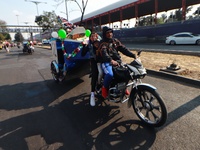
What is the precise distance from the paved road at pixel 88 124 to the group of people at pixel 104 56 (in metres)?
0.60

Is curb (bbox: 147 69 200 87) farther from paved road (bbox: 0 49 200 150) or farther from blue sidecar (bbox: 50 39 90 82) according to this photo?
blue sidecar (bbox: 50 39 90 82)

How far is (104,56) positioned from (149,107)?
53.6 inches

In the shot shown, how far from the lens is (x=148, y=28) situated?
22.9 metres

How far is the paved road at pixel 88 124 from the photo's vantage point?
97.7 inches

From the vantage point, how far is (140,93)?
2938 millimetres

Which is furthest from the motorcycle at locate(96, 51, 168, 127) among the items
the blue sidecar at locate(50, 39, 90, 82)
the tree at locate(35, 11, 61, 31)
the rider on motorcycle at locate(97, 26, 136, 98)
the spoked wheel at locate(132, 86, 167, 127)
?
the tree at locate(35, 11, 61, 31)

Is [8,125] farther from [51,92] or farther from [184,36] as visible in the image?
[184,36]

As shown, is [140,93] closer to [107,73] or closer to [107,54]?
[107,73]

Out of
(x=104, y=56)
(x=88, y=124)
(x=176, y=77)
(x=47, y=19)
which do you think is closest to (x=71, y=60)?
(x=104, y=56)

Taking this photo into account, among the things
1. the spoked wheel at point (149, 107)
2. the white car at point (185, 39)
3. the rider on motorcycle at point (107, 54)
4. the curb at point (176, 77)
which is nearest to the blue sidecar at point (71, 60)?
the rider on motorcycle at point (107, 54)

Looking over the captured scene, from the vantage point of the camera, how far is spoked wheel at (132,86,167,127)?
259cm

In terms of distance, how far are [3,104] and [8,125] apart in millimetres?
1362

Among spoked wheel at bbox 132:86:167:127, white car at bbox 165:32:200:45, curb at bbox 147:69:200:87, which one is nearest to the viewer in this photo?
spoked wheel at bbox 132:86:167:127

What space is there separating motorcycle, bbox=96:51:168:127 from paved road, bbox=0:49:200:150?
8.2 inches
